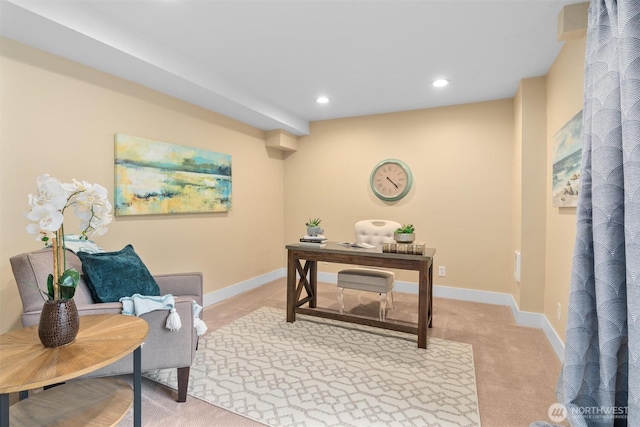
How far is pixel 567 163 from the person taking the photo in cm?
229

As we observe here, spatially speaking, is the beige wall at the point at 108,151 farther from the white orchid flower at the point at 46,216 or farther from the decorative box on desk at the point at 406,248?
the decorative box on desk at the point at 406,248

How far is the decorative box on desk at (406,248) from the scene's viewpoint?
2.59 m

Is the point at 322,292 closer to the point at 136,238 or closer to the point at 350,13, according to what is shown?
the point at 136,238

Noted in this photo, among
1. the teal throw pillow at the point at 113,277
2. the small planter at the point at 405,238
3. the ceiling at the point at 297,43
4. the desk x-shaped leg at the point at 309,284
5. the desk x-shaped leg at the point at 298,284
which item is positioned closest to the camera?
the teal throw pillow at the point at 113,277

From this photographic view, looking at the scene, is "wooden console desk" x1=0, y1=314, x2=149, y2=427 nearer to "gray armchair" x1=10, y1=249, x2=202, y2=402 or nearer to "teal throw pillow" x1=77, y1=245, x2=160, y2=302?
"gray armchair" x1=10, y1=249, x2=202, y2=402

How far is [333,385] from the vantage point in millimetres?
2012

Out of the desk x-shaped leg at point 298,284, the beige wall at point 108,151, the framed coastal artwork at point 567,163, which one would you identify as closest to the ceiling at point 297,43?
the beige wall at point 108,151

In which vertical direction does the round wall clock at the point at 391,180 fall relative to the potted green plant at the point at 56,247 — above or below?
above

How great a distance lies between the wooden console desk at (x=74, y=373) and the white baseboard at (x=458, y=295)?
6.91 ft

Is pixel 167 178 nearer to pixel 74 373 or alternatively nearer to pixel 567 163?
pixel 74 373

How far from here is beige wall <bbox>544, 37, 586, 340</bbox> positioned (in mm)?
2154

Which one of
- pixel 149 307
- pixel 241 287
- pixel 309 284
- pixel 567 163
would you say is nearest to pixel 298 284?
pixel 309 284

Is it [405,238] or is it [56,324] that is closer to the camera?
[56,324]

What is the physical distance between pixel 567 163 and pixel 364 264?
1.74 m
